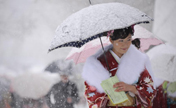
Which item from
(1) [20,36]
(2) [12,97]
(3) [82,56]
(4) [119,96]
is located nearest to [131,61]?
(4) [119,96]

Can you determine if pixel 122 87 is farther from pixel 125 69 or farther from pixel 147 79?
pixel 147 79

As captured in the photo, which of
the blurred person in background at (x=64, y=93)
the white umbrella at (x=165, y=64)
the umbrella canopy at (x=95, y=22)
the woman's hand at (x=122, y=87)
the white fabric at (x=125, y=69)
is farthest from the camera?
the blurred person in background at (x=64, y=93)

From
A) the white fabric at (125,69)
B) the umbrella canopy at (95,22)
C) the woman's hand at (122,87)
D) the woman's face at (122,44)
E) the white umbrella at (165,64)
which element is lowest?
the white umbrella at (165,64)

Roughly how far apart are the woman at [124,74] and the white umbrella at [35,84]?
13.1 feet

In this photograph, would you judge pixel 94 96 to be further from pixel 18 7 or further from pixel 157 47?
pixel 18 7

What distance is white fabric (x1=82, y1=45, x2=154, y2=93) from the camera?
2.61 metres

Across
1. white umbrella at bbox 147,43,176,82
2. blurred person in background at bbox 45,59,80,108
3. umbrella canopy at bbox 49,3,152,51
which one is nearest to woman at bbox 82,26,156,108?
umbrella canopy at bbox 49,3,152,51

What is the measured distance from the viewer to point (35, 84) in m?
6.91

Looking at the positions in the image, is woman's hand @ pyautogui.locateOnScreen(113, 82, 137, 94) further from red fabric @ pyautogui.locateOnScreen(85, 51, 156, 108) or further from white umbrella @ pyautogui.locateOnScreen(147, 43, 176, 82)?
white umbrella @ pyautogui.locateOnScreen(147, 43, 176, 82)

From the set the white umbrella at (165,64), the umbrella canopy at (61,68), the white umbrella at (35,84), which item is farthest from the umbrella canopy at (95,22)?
the white umbrella at (35,84)

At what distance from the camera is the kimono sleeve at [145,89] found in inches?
104

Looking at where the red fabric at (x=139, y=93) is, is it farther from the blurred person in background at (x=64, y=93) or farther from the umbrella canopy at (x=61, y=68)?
the blurred person in background at (x=64, y=93)

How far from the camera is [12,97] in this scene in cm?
766

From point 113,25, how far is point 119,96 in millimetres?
804
